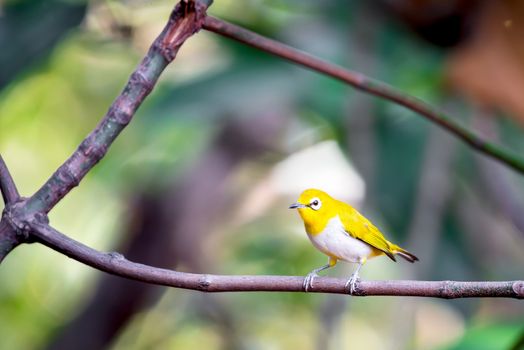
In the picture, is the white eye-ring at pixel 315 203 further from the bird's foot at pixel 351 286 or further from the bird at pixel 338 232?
the bird's foot at pixel 351 286

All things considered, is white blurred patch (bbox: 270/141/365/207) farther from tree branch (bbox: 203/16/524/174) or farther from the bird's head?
the bird's head

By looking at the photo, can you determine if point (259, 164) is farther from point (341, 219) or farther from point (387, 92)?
point (341, 219)

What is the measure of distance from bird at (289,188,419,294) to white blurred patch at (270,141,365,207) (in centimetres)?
117

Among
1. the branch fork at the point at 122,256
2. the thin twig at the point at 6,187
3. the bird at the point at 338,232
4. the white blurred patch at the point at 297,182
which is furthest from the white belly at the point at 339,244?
the white blurred patch at the point at 297,182

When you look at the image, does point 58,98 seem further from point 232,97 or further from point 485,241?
point 485,241

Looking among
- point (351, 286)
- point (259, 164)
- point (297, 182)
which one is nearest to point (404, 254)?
point (351, 286)

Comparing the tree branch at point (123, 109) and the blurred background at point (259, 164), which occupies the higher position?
the blurred background at point (259, 164)

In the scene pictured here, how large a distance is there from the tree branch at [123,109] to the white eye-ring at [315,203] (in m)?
0.17

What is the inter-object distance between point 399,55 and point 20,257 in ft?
3.67

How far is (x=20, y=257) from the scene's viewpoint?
2143mm

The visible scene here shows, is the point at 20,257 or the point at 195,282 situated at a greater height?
the point at 20,257

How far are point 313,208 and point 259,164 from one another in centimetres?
146

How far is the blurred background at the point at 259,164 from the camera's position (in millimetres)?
1677

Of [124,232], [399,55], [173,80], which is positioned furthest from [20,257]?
[399,55]
